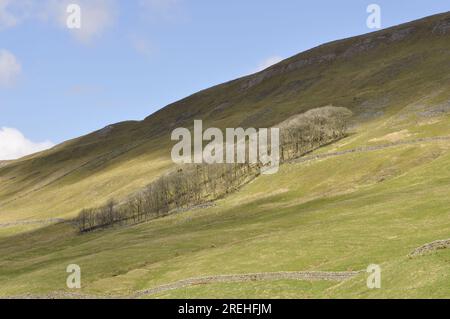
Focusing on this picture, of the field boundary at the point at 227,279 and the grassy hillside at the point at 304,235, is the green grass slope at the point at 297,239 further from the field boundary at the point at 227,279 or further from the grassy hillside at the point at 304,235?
the field boundary at the point at 227,279

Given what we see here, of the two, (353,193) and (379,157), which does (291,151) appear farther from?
(353,193)

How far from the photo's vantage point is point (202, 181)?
165 metres

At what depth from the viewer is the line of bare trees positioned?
151750mm

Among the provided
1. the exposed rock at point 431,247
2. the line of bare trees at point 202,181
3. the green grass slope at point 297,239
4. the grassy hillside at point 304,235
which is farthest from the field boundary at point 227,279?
the line of bare trees at point 202,181

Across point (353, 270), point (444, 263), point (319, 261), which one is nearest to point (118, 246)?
point (319, 261)

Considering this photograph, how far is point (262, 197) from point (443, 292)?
95747mm

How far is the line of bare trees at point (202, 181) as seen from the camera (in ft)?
498

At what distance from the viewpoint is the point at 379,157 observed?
12838cm

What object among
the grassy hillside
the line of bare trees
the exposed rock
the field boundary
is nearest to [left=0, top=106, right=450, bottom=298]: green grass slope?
the grassy hillside

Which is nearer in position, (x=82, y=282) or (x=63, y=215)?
(x=82, y=282)

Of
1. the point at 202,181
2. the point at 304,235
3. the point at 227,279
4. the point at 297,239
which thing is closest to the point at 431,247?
the point at 227,279

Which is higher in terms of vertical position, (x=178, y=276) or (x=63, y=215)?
(x=63, y=215)

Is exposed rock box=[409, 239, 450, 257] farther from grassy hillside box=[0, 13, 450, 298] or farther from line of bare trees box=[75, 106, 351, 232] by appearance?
line of bare trees box=[75, 106, 351, 232]

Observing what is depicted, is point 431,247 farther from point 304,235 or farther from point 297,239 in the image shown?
point 304,235
